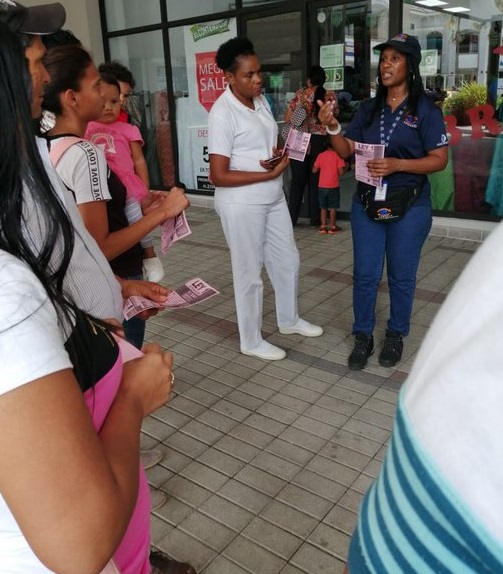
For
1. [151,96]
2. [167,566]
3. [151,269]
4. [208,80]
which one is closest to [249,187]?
[151,269]

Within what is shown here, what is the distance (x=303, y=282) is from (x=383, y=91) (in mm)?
2118

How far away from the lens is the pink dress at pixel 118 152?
273 cm

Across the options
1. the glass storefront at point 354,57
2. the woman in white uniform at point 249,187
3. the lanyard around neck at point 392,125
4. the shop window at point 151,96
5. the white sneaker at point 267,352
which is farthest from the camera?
the shop window at point 151,96

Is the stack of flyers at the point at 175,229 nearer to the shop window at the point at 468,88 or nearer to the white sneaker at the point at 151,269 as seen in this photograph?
the white sneaker at the point at 151,269

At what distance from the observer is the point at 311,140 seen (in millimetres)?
6426

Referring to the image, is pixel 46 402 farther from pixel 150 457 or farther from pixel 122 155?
pixel 122 155

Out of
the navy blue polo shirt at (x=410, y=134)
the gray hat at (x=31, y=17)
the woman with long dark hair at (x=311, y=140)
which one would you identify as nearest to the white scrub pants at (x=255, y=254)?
the navy blue polo shirt at (x=410, y=134)

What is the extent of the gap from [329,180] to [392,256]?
10.4 feet

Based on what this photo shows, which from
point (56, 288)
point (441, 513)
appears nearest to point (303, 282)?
point (56, 288)

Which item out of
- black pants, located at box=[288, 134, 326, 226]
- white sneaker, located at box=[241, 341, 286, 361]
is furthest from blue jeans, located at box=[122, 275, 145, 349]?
black pants, located at box=[288, 134, 326, 226]

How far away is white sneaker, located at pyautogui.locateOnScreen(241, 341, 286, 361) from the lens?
355cm

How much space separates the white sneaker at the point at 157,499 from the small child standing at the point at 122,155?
1.00 metres

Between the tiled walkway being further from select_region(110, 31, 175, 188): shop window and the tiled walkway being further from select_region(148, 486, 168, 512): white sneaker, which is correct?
select_region(110, 31, 175, 188): shop window

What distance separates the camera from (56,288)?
0.89m
